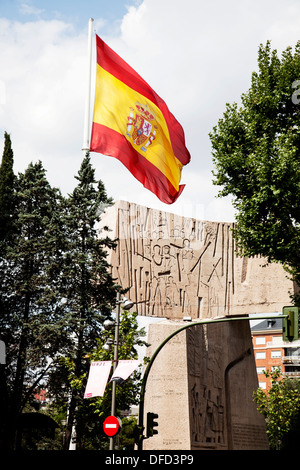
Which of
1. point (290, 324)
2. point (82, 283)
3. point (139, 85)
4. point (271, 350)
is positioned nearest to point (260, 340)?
point (271, 350)

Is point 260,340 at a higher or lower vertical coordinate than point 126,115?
higher

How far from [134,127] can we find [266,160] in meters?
7.61

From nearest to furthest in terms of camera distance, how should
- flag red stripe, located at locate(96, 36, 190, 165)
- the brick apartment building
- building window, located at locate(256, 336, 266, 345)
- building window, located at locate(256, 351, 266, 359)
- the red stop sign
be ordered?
the red stop sign < flag red stripe, located at locate(96, 36, 190, 165) < the brick apartment building < building window, located at locate(256, 351, 266, 359) < building window, located at locate(256, 336, 266, 345)

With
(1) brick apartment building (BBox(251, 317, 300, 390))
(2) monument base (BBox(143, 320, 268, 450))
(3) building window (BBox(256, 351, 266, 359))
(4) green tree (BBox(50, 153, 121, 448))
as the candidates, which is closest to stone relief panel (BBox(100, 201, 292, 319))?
(2) monument base (BBox(143, 320, 268, 450))

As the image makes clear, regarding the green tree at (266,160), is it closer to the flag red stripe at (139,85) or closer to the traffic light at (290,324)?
the flag red stripe at (139,85)

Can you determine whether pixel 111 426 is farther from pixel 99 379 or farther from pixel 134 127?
pixel 134 127

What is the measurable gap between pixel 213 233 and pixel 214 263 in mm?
1732

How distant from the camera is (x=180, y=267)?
113 feet

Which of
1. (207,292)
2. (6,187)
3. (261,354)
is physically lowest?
(207,292)

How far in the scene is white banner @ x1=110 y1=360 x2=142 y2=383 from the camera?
59.9ft

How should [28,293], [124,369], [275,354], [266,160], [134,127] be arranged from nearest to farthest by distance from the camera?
[124,369] → [134,127] → [266,160] → [28,293] → [275,354]

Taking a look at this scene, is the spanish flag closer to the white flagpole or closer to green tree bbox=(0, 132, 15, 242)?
the white flagpole

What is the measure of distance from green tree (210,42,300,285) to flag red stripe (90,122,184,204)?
546 cm

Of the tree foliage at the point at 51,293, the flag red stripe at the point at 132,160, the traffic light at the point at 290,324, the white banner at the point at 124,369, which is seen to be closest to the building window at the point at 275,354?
the tree foliage at the point at 51,293
